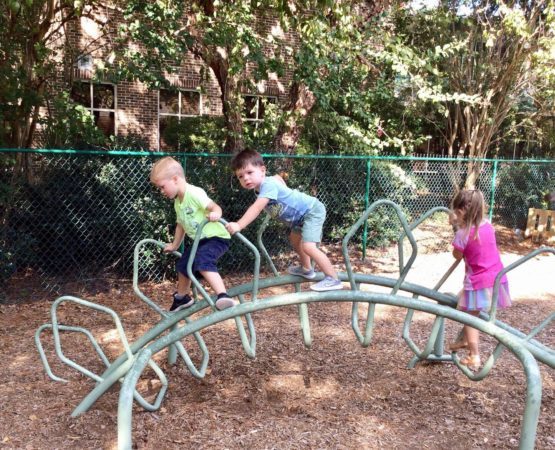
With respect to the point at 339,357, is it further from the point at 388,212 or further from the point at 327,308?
the point at 388,212

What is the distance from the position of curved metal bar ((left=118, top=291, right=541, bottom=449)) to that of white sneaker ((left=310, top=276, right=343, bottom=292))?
263 mm

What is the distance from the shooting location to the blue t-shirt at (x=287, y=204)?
2967 mm

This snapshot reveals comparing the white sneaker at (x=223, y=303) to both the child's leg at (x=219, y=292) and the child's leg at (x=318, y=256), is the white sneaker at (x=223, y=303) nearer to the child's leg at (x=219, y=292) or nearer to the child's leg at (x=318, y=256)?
the child's leg at (x=219, y=292)

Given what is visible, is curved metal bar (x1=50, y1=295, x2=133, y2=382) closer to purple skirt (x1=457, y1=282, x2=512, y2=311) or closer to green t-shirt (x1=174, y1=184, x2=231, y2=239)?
green t-shirt (x1=174, y1=184, x2=231, y2=239)

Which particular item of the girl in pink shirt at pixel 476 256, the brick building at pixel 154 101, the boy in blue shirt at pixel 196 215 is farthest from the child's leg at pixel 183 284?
the brick building at pixel 154 101

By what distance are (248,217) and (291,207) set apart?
403mm

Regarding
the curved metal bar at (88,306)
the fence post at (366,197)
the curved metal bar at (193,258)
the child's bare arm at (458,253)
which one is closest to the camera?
the curved metal bar at (88,306)

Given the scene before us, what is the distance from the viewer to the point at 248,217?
2693 mm

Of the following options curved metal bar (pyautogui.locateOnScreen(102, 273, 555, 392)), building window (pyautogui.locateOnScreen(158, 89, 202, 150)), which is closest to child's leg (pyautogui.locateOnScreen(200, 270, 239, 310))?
curved metal bar (pyautogui.locateOnScreen(102, 273, 555, 392))

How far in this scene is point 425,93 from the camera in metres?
6.32

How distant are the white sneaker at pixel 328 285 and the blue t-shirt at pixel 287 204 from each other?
386mm

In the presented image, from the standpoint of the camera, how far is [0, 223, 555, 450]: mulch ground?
278cm

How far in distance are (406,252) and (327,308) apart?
3287 mm

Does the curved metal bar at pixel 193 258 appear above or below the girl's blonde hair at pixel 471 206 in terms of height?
below
